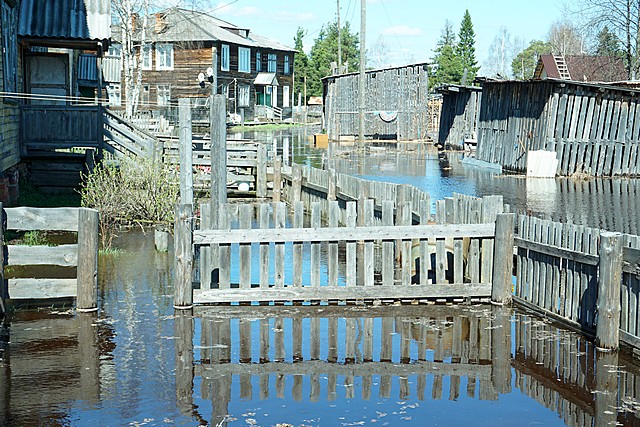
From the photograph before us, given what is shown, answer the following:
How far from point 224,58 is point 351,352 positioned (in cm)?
6054

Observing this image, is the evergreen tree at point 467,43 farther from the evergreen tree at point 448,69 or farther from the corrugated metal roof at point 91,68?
the corrugated metal roof at point 91,68

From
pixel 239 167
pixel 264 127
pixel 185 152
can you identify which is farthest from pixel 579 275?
pixel 264 127

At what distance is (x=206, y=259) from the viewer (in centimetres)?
1033

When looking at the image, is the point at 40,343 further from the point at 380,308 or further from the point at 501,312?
the point at 501,312

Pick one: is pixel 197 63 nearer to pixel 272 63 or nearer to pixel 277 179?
pixel 272 63

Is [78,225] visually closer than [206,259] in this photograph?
Yes

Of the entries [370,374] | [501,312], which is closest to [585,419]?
[370,374]

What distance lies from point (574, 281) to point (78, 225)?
5.46 metres

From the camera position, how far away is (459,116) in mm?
45438

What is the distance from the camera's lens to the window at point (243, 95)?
7144cm

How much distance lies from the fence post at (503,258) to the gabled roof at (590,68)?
40470 millimetres

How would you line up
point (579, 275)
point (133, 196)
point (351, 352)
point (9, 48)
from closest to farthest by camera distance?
1. point (351, 352)
2. point (579, 275)
3. point (133, 196)
4. point (9, 48)

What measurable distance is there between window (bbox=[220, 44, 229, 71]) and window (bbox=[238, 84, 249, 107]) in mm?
3718

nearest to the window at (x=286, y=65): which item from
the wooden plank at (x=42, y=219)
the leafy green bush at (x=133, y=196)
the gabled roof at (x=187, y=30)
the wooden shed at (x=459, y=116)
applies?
the gabled roof at (x=187, y=30)
